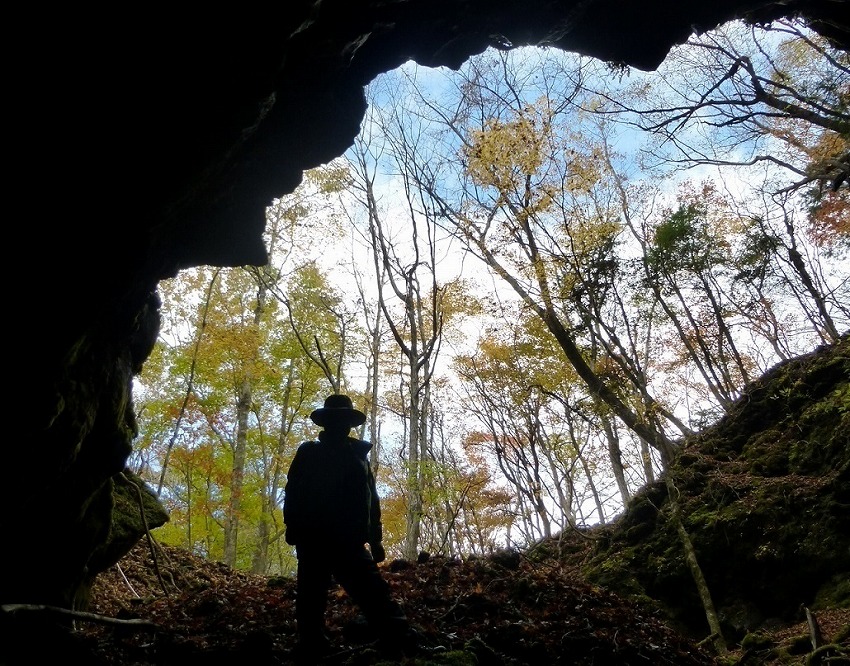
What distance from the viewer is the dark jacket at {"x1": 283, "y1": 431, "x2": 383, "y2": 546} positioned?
185 inches

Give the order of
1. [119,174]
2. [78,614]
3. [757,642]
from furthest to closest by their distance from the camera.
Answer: [757,642]
[78,614]
[119,174]

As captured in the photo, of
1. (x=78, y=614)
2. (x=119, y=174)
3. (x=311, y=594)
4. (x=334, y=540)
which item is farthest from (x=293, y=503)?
(x=119, y=174)

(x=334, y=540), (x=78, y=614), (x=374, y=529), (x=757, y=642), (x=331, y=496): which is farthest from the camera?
(x=757, y=642)

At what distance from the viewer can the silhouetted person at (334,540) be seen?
4527 mm

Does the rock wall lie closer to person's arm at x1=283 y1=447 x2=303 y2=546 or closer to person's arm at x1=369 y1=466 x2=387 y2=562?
person's arm at x1=283 y1=447 x2=303 y2=546

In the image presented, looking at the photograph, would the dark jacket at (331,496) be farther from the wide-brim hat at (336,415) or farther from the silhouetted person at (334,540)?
the wide-brim hat at (336,415)

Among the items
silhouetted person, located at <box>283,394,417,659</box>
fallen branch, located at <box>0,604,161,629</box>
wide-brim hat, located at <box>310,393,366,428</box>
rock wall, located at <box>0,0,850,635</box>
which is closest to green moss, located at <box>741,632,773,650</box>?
silhouetted person, located at <box>283,394,417,659</box>

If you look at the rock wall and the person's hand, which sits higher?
the rock wall

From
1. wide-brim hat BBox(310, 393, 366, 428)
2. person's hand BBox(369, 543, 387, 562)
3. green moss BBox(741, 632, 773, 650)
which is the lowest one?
green moss BBox(741, 632, 773, 650)

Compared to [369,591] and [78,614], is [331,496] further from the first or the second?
[78,614]

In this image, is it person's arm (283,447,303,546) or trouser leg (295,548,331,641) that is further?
person's arm (283,447,303,546)

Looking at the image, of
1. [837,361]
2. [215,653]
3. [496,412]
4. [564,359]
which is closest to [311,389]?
[496,412]

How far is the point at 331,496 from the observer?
4.80 meters

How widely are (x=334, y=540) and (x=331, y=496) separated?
15.9 inches
